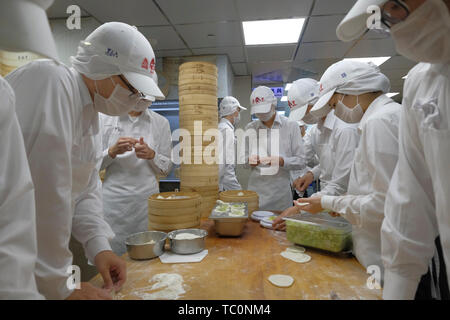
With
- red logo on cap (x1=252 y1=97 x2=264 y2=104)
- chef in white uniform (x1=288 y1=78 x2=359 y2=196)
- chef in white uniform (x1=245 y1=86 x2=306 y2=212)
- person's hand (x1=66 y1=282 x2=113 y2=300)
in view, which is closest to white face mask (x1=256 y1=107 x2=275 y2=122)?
chef in white uniform (x1=245 y1=86 x2=306 y2=212)

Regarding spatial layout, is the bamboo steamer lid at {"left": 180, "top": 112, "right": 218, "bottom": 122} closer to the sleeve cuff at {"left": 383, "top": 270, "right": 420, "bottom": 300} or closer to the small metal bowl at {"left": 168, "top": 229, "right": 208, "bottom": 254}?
the small metal bowl at {"left": 168, "top": 229, "right": 208, "bottom": 254}

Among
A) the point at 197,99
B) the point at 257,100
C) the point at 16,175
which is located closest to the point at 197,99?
the point at 197,99

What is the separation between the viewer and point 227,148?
3617 mm

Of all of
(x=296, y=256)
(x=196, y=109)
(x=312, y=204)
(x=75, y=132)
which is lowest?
(x=296, y=256)

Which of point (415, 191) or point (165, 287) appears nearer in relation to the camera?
point (415, 191)

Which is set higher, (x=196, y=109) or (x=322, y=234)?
(x=196, y=109)

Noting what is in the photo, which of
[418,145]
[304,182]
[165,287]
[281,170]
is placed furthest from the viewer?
[281,170]

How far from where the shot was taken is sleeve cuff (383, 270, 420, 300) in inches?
36.5

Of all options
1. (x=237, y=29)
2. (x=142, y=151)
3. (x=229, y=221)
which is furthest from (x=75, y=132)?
(x=237, y=29)

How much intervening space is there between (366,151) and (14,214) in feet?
4.40

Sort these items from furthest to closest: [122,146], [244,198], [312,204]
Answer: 1. [122,146]
2. [244,198]
3. [312,204]

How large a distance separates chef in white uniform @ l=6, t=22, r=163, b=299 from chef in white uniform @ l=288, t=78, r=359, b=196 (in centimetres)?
138

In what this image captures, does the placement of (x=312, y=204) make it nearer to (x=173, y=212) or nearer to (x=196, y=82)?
(x=173, y=212)
